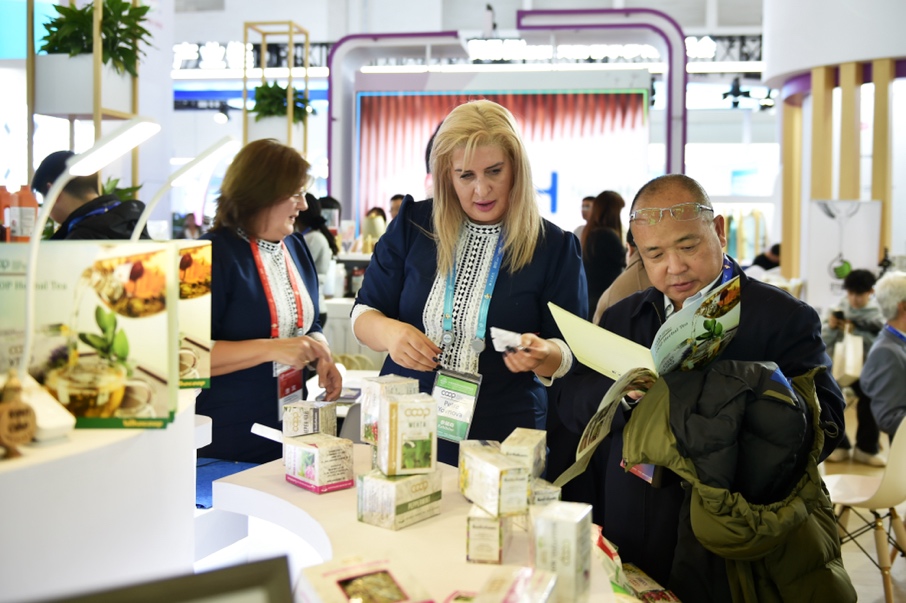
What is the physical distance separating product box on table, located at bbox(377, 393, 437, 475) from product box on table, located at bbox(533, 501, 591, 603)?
32 centimetres

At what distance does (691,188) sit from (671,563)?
34.3 inches

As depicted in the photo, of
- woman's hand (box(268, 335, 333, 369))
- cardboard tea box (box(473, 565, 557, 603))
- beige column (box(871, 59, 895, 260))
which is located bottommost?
cardboard tea box (box(473, 565, 557, 603))

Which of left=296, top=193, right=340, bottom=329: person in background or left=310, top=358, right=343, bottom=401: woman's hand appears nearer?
left=310, top=358, right=343, bottom=401: woman's hand

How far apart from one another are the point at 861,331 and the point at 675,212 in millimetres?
4916

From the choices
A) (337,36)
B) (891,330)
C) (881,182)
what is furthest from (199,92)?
(891,330)

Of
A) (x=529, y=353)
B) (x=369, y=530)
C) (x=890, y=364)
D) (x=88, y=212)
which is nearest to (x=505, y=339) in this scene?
(x=529, y=353)

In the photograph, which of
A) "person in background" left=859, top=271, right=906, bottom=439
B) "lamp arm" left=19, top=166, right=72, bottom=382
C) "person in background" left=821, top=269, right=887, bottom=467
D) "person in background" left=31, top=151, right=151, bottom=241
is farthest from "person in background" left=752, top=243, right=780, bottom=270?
"lamp arm" left=19, top=166, right=72, bottom=382

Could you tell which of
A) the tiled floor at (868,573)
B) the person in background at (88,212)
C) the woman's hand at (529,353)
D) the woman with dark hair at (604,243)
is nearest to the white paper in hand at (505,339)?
the woman's hand at (529,353)

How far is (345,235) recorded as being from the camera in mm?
8047

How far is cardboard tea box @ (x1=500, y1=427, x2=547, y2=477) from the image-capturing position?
154cm

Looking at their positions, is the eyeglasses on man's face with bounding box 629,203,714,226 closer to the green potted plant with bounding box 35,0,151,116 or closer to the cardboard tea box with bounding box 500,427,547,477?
the cardboard tea box with bounding box 500,427,547,477

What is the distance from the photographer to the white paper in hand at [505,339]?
6.84 feet

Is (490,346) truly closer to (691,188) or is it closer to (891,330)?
(691,188)

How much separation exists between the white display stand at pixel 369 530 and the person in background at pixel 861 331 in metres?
5.14
